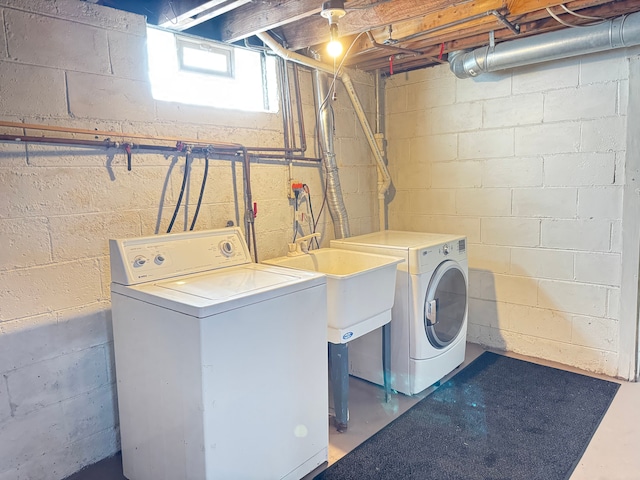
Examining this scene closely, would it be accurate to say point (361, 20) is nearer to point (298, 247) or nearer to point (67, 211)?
point (298, 247)

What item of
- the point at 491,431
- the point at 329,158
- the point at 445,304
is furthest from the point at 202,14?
the point at 491,431

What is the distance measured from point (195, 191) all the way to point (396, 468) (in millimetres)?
1659

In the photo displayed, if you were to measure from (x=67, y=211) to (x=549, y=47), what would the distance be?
2643mm

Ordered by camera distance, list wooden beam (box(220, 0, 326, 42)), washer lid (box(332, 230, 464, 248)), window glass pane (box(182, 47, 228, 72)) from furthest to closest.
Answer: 1. washer lid (box(332, 230, 464, 248))
2. window glass pane (box(182, 47, 228, 72))
3. wooden beam (box(220, 0, 326, 42))

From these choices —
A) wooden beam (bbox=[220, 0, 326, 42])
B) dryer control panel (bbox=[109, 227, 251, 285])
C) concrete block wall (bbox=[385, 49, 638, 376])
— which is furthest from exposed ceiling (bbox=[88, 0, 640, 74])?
dryer control panel (bbox=[109, 227, 251, 285])

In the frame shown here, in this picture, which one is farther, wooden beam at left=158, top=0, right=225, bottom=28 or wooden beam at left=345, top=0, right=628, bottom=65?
wooden beam at left=345, top=0, right=628, bottom=65

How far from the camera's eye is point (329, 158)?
306cm

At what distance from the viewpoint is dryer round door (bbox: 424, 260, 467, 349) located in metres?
2.64

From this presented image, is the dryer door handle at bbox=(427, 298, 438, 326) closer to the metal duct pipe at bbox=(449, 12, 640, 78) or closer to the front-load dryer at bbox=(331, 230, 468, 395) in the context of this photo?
the front-load dryer at bbox=(331, 230, 468, 395)

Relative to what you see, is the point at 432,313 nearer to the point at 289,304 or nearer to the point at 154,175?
the point at 289,304

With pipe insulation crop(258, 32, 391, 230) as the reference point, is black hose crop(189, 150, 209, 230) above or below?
below

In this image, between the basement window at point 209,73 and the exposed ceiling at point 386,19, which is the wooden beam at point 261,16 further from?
the basement window at point 209,73

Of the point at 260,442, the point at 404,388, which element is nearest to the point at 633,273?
the point at 404,388

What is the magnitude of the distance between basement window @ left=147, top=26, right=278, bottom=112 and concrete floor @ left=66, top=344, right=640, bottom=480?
1.77 m
